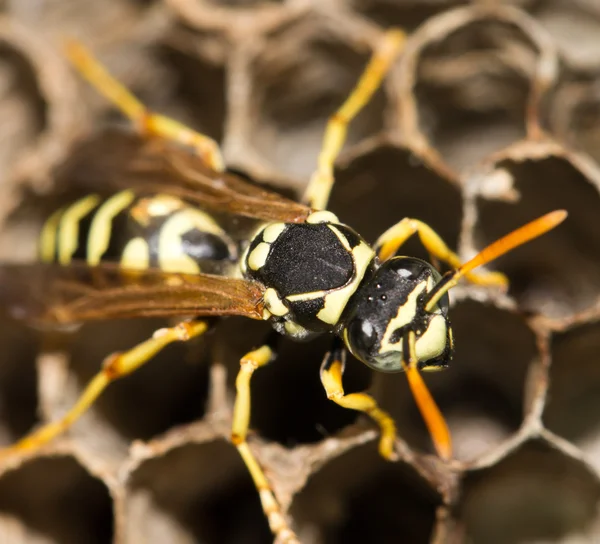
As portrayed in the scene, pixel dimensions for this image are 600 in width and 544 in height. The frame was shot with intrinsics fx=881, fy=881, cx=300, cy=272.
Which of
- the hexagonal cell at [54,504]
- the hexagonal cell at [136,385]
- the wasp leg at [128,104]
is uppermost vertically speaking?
the wasp leg at [128,104]

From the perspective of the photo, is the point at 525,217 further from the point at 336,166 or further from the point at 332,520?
the point at 332,520

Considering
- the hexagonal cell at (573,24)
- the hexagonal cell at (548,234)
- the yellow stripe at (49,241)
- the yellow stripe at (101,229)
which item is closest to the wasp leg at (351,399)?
the hexagonal cell at (548,234)

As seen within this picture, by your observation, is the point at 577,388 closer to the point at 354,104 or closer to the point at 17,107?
the point at 354,104

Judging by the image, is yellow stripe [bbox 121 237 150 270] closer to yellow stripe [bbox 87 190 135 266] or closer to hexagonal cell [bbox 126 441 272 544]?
yellow stripe [bbox 87 190 135 266]

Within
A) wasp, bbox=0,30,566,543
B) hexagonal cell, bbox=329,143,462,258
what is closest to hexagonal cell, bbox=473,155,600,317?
hexagonal cell, bbox=329,143,462,258

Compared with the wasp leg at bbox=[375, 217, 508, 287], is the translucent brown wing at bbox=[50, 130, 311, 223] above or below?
above

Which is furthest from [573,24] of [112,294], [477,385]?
[112,294]

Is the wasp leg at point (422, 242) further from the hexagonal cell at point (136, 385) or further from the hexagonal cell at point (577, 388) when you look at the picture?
the hexagonal cell at point (136, 385)
